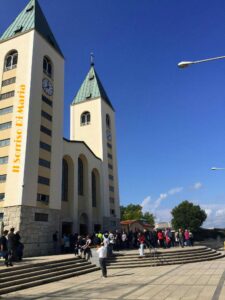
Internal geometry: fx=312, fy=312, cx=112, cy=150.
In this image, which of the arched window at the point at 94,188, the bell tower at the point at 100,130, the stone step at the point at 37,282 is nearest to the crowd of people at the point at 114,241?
the stone step at the point at 37,282

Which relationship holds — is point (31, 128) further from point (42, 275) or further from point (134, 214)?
point (134, 214)

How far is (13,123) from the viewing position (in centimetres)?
2630

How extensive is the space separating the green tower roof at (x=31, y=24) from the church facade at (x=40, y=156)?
0.13 m

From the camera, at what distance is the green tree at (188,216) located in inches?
2559

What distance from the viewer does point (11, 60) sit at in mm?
29859

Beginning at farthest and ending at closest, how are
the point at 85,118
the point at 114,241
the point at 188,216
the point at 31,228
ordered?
the point at 188,216 < the point at 85,118 < the point at 114,241 < the point at 31,228

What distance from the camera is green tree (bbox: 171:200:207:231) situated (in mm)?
65000

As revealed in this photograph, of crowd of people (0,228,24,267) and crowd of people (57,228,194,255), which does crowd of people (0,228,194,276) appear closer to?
crowd of people (57,228,194,255)

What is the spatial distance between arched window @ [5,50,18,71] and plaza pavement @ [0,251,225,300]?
2151 cm

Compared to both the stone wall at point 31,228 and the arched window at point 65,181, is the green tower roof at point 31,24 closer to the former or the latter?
the arched window at point 65,181

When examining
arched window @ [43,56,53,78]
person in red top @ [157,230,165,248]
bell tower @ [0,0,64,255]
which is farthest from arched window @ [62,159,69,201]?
person in red top @ [157,230,165,248]

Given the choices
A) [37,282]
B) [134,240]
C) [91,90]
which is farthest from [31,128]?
[91,90]

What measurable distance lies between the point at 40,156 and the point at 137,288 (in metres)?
17.6

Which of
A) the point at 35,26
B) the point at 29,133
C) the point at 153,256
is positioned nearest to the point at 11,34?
the point at 35,26
